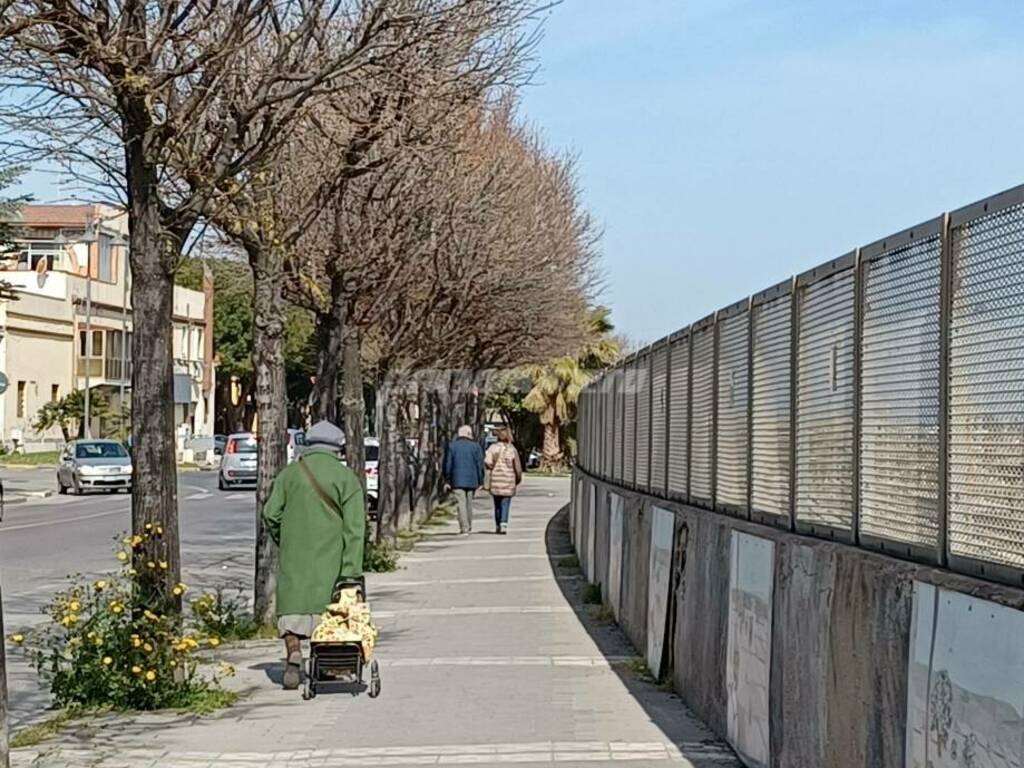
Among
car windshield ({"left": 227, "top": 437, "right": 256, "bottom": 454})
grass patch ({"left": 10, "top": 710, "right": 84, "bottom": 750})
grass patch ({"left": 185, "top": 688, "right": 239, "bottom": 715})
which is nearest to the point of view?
grass patch ({"left": 10, "top": 710, "right": 84, "bottom": 750})

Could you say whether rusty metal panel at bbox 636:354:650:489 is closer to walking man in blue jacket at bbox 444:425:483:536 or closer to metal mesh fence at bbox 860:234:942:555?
metal mesh fence at bbox 860:234:942:555

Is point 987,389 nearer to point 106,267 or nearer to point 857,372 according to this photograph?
point 857,372

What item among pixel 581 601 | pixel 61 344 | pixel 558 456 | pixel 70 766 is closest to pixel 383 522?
pixel 581 601

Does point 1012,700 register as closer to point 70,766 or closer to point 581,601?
point 70,766

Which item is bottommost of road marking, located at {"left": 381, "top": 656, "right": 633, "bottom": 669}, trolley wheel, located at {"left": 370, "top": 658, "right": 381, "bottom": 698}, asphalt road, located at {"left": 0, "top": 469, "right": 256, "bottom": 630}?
asphalt road, located at {"left": 0, "top": 469, "right": 256, "bottom": 630}

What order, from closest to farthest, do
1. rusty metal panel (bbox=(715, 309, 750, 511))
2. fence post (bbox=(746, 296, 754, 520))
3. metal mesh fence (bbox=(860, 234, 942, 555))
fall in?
1. metal mesh fence (bbox=(860, 234, 942, 555))
2. fence post (bbox=(746, 296, 754, 520))
3. rusty metal panel (bbox=(715, 309, 750, 511))

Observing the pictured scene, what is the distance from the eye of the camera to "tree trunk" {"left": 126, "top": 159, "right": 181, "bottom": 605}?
1105 cm

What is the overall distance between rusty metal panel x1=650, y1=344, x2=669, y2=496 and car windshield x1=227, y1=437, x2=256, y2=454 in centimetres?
3590

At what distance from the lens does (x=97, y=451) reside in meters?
49.6

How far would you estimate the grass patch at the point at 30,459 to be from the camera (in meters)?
Result: 66.5

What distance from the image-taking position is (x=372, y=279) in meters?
21.9

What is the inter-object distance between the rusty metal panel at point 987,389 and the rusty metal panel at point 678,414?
21.8 ft

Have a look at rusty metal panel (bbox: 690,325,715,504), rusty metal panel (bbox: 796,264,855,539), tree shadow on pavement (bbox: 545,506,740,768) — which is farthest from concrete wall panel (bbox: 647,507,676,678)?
rusty metal panel (bbox: 796,264,855,539)

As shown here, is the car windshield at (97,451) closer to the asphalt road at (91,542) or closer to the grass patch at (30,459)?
the asphalt road at (91,542)
